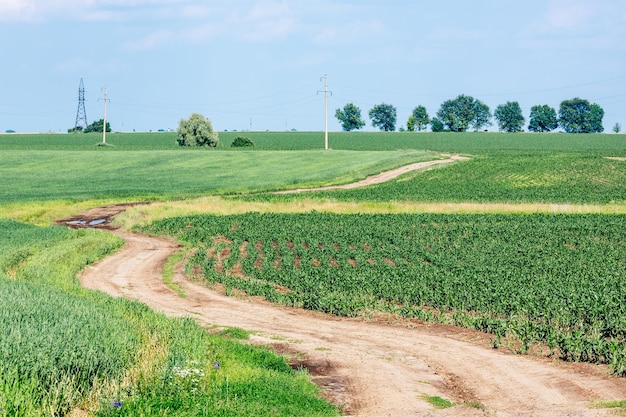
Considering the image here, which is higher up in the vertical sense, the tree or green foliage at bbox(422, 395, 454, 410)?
the tree

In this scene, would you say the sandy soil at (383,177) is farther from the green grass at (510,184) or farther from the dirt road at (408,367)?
the dirt road at (408,367)

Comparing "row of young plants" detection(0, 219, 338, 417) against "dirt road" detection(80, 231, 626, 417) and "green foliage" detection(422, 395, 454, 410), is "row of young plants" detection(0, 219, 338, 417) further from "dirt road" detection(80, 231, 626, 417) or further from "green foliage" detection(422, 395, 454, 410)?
"green foliage" detection(422, 395, 454, 410)

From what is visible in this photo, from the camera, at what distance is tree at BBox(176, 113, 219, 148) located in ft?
473

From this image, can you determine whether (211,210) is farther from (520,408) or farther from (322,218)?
(520,408)

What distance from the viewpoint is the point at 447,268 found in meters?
33.7

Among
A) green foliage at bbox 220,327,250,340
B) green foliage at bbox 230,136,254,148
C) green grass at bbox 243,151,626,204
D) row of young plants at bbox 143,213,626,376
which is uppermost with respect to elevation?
green foliage at bbox 230,136,254,148

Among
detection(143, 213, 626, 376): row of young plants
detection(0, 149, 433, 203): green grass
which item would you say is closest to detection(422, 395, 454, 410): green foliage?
detection(143, 213, 626, 376): row of young plants

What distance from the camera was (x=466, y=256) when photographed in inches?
1455

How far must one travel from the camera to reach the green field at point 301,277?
54.1 feet

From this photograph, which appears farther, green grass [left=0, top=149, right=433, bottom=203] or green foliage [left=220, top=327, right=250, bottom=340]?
green grass [left=0, top=149, right=433, bottom=203]

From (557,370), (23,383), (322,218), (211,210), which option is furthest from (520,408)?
(211,210)

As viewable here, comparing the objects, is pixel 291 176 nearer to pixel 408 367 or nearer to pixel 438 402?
pixel 408 367

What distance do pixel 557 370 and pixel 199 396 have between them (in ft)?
29.1

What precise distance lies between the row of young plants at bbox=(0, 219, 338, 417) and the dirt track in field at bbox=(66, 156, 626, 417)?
141 centimetres
